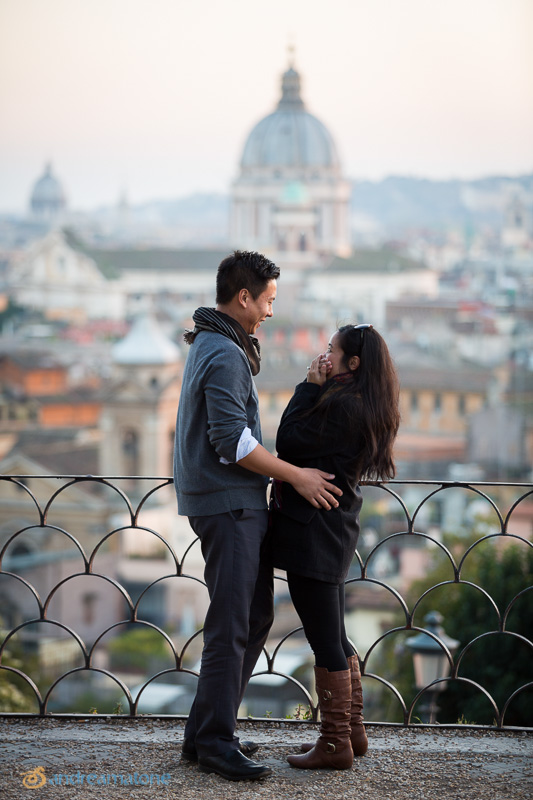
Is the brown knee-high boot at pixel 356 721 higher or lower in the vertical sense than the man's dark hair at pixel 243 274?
lower

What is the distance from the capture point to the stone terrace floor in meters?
1.70

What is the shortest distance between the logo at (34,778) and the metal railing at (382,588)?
7.0 inches

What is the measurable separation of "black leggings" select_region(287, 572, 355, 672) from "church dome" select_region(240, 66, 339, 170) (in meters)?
70.8

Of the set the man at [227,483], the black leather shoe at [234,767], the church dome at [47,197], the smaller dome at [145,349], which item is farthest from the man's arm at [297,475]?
the church dome at [47,197]

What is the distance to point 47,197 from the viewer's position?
80.6 m

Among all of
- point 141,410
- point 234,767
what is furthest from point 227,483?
point 141,410

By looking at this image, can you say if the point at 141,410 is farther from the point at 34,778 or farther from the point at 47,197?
the point at 47,197

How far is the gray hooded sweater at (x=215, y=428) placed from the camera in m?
1.69

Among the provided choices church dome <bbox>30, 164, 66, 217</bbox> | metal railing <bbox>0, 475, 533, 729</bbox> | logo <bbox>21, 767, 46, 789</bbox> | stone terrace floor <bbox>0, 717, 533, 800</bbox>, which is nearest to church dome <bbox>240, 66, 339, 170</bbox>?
church dome <bbox>30, 164, 66, 217</bbox>

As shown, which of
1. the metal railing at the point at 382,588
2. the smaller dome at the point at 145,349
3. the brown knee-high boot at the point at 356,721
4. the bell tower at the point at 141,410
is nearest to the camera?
the brown knee-high boot at the point at 356,721

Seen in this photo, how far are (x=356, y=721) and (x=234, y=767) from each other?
0.77 feet

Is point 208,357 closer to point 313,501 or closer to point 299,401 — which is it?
point 299,401

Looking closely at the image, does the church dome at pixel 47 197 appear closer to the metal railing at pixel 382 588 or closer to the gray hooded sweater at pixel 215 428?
the metal railing at pixel 382 588

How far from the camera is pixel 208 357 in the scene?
172 centimetres
